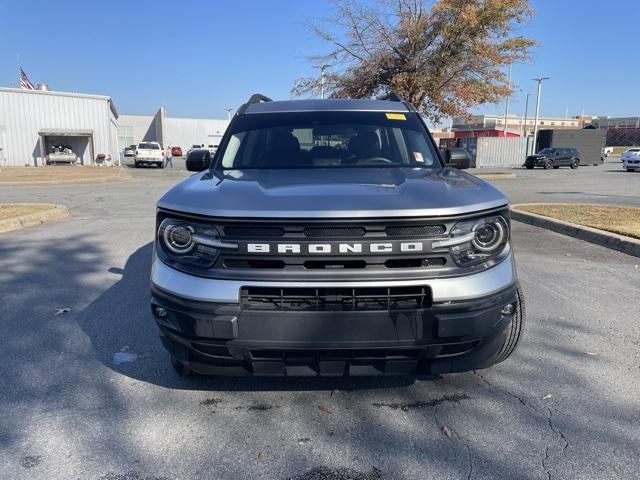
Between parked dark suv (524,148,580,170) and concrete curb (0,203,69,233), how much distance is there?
34.2 metres

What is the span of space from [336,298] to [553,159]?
39.8 m

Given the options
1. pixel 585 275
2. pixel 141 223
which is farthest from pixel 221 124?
pixel 585 275

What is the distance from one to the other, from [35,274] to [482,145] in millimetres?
40281

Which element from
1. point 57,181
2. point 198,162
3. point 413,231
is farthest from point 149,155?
point 413,231

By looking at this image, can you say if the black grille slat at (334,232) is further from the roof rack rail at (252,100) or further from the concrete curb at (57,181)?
the concrete curb at (57,181)

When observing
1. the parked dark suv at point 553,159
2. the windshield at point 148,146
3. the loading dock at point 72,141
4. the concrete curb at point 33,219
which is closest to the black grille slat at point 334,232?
the concrete curb at point 33,219

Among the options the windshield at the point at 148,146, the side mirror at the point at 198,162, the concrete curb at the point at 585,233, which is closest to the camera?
the side mirror at the point at 198,162

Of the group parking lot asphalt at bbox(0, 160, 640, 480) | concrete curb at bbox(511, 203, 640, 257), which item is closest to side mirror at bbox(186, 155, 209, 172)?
parking lot asphalt at bbox(0, 160, 640, 480)

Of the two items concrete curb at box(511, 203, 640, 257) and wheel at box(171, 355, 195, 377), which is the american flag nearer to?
concrete curb at box(511, 203, 640, 257)

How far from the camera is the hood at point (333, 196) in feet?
8.29

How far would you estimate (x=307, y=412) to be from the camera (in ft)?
9.73

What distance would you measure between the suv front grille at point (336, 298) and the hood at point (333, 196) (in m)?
0.37

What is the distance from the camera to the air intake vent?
2559mm

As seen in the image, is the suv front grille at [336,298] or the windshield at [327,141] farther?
the windshield at [327,141]
